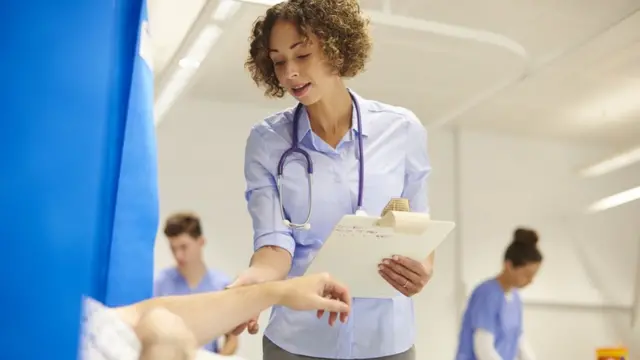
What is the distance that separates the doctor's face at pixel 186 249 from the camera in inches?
134

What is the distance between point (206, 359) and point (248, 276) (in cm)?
56

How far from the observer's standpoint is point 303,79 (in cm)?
138

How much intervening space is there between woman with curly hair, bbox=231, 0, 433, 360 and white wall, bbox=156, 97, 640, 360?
349 centimetres

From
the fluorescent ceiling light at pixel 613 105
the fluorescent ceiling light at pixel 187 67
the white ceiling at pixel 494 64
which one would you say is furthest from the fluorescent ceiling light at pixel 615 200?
the fluorescent ceiling light at pixel 187 67

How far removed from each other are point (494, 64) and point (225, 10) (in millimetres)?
1928

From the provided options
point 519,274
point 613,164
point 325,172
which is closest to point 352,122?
point 325,172

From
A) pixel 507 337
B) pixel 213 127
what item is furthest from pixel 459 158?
pixel 507 337

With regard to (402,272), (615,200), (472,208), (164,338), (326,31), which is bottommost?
(164,338)

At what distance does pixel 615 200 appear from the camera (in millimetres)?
6270

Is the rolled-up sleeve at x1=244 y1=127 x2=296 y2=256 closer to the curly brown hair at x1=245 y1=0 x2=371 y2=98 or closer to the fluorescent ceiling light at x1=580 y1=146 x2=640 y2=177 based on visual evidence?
the curly brown hair at x1=245 y1=0 x2=371 y2=98

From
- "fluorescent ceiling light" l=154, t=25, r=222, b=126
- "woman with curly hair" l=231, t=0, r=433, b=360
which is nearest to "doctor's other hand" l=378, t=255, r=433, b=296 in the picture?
"woman with curly hair" l=231, t=0, r=433, b=360

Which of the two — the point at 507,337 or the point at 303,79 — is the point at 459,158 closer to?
the point at 507,337

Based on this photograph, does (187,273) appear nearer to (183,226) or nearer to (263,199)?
(183,226)

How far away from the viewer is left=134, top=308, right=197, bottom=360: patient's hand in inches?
21.1
